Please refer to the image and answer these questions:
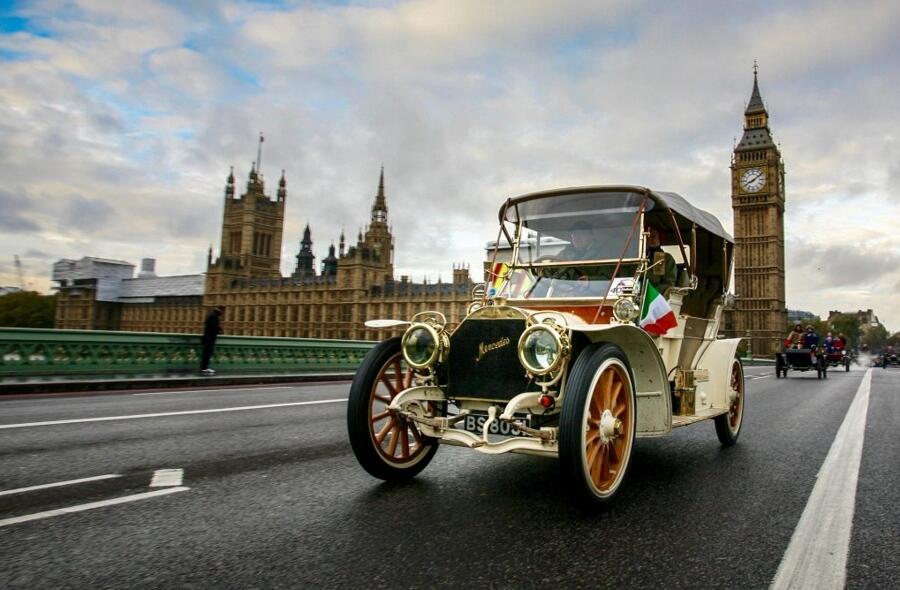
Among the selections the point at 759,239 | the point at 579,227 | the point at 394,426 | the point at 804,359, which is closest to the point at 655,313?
the point at 579,227

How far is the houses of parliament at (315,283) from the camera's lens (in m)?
97.1

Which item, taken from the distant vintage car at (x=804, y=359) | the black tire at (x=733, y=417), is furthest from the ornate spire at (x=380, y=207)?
the black tire at (x=733, y=417)

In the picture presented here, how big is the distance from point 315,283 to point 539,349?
11725 cm

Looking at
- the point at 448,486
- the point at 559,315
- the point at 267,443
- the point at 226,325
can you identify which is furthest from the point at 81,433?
the point at 226,325

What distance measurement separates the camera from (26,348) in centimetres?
1104

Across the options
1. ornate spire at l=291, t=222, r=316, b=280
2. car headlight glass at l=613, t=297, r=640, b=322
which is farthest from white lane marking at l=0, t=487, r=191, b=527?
ornate spire at l=291, t=222, r=316, b=280

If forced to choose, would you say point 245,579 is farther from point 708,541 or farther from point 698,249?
point 698,249

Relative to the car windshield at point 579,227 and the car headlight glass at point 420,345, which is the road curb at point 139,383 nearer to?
the car headlight glass at point 420,345

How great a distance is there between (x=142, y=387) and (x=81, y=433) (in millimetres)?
6997

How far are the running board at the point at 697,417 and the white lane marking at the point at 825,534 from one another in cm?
90

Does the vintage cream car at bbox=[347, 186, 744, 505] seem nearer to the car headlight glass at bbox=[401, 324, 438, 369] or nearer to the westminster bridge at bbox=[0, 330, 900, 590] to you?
the car headlight glass at bbox=[401, 324, 438, 369]

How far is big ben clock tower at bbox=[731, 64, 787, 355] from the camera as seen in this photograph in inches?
3718

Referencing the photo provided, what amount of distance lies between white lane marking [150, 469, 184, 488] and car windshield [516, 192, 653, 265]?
125 inches

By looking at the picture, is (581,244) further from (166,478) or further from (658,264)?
(166,478)
